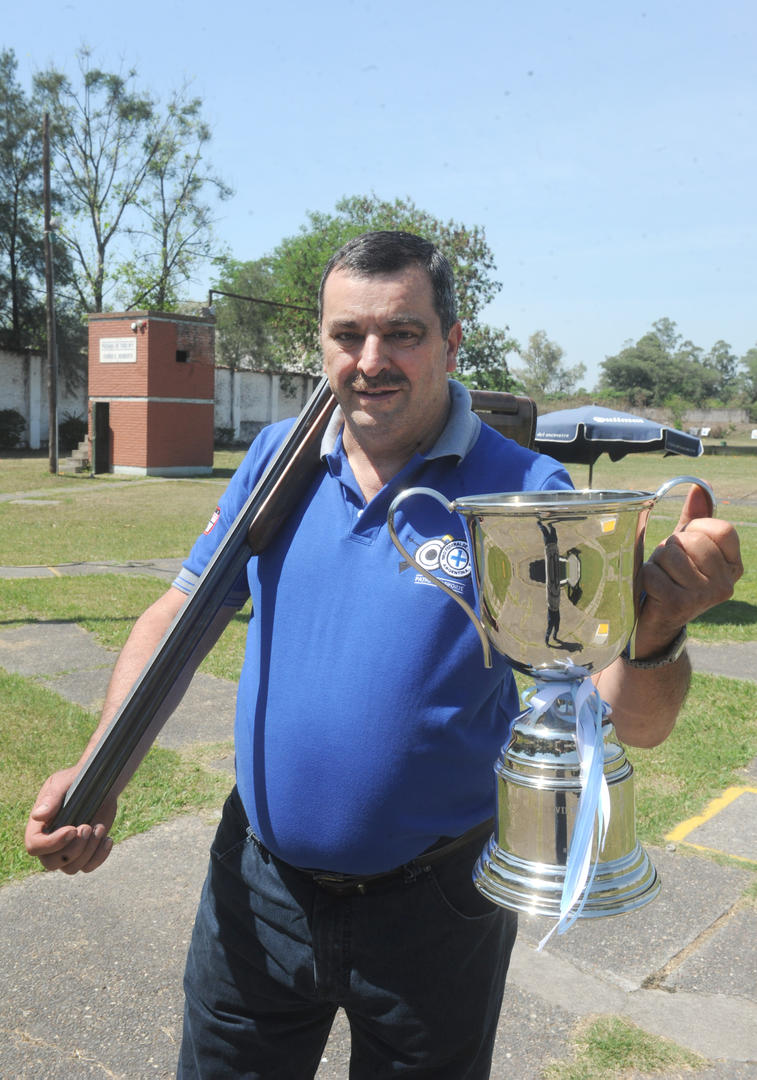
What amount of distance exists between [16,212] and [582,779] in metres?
52.1

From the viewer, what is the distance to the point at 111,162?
5156 cm

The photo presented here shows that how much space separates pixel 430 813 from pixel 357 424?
2.68 ft

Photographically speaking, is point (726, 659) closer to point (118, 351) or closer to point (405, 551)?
point (405, 551)

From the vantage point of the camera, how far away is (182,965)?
11.5ft

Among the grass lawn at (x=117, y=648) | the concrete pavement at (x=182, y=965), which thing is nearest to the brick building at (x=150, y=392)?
the grass lawn at (x=117, y=648)

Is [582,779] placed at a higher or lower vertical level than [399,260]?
lower

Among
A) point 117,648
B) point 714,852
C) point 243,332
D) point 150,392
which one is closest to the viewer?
point 714,852

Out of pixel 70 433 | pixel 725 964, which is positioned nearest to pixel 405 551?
pixel 725 964

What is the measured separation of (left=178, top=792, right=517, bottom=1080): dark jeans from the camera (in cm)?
195

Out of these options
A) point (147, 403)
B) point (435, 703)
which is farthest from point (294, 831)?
point (147, 403)

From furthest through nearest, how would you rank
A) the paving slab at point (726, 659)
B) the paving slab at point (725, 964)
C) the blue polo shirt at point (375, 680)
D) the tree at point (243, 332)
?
1. the tree at point (243, 332)
2. the paving slab at point (726, 659)
3. the paving slab at point (725, 964)
4. the blue polo shirt at point (375, 680)

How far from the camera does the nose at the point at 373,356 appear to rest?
1920 mm

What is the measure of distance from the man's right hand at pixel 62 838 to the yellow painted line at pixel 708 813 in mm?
3354

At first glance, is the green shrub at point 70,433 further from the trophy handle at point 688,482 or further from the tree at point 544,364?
the tree at point 544,364
